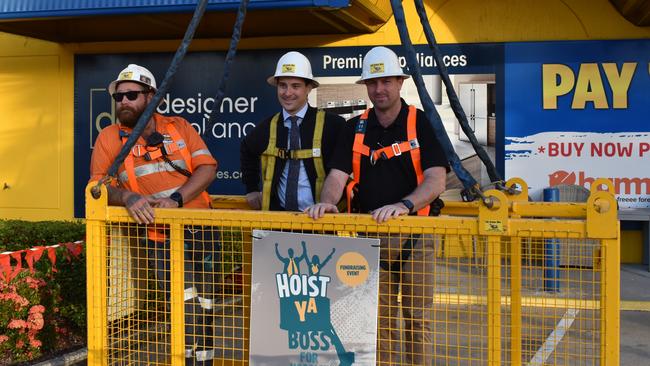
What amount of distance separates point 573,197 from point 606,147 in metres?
0.89

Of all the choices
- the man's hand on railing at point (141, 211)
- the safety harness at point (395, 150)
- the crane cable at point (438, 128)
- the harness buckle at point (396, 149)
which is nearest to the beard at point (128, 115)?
the man's hand on railing at point (141, 211)

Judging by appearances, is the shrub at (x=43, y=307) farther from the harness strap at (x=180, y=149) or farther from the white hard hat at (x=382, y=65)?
the white hard hat at (x=382, y=65)

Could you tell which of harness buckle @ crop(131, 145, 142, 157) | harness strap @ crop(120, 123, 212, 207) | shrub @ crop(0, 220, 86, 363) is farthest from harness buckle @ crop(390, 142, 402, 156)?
shrub @ crop(0, 220, 86, 363)

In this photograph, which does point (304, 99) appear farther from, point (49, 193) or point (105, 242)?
point (49, 193)

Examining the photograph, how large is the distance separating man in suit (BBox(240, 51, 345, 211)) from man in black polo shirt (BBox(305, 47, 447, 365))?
0.25 metres

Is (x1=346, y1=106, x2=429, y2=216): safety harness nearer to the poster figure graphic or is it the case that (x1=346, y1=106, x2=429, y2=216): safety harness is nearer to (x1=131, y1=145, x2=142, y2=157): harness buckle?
the poster figure graphic

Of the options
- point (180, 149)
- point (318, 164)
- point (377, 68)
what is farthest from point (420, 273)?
point (180, 149)

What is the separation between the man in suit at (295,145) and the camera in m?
4.37

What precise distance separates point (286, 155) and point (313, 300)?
4.08ft

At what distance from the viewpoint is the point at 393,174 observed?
159 inches

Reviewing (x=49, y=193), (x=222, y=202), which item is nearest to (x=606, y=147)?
(x=222, y=202)

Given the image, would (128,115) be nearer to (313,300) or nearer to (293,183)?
(293,183)

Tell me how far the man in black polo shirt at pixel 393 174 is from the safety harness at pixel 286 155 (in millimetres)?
236

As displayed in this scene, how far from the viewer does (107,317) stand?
388cm
